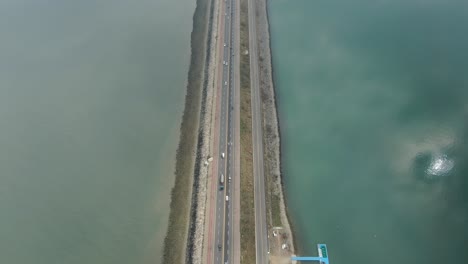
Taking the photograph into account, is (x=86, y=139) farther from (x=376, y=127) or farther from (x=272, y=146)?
(x=376, y=127)

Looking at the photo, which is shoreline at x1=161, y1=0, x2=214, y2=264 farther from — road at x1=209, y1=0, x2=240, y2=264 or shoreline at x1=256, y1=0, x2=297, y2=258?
shoreline at x1=256, y1=0, x2=297, y2=258

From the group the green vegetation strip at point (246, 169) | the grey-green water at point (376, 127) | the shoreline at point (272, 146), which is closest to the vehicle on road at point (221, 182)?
the green vegetation strip at point (246, 169)

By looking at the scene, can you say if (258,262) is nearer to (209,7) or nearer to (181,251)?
(181,251)

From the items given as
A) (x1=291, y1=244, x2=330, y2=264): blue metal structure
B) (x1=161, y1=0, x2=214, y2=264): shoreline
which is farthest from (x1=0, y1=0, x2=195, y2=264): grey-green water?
(x1=291, y1=244, x2=330, y2=264): blue metal structure

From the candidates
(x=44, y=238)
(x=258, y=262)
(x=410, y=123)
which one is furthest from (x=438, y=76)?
(x=44, y=238)

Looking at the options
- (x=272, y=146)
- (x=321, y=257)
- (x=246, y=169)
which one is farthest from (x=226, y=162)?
(x=321, y=257)

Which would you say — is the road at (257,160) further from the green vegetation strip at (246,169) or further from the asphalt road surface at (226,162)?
the asphalt road surface at (226,162)
